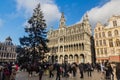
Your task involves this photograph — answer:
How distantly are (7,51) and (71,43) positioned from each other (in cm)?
3779

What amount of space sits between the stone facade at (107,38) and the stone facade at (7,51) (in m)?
49.0

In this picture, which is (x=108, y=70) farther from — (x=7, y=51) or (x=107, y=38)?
(x=7, y=51)

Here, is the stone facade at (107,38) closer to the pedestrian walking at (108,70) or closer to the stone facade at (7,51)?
the pedestrian walking at (108,70)

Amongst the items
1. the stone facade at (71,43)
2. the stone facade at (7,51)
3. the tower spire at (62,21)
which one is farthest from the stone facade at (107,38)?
the stone facade at (7,51)

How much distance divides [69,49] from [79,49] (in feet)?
18.2

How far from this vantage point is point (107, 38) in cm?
4894

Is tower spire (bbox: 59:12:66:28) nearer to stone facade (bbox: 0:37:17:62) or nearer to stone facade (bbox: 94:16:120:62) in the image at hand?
stone facade (bbox: 94:16:120:62)

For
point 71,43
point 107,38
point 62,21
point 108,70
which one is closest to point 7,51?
point 62,21

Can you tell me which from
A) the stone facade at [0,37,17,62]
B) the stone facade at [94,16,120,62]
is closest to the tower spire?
the stone facade at [94,16,120,62]

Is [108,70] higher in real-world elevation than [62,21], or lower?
lower

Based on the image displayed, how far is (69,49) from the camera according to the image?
59.3m

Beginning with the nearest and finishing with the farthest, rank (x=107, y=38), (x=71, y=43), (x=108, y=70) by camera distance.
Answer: (x=108, y=70) < (x=107, y=38) < (x=71, y=43)

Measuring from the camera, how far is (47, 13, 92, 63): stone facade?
54562 millimetres

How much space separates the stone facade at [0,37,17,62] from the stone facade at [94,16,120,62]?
49.0m
